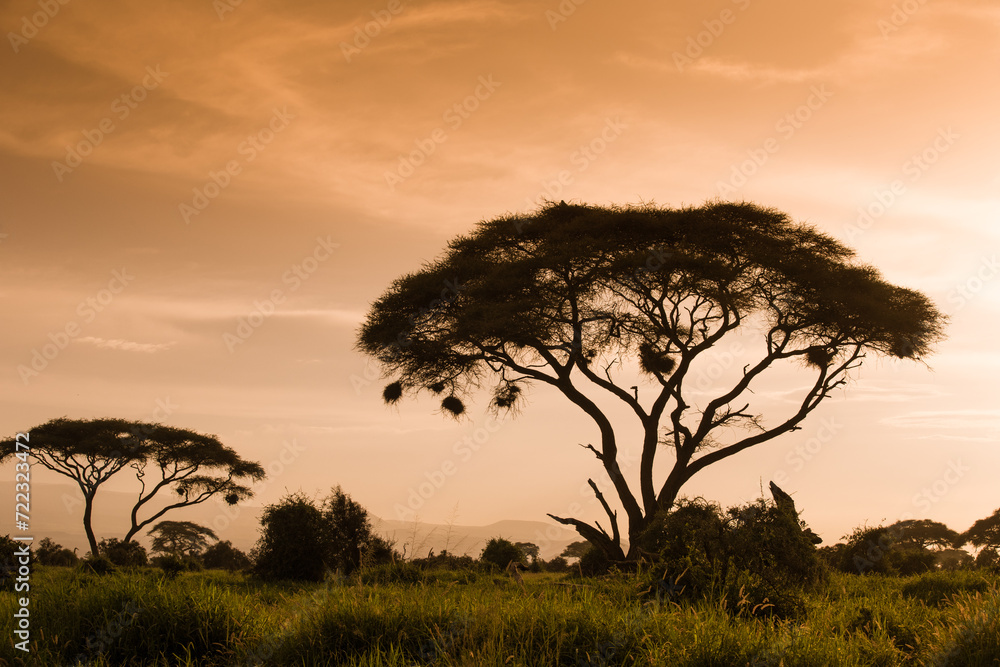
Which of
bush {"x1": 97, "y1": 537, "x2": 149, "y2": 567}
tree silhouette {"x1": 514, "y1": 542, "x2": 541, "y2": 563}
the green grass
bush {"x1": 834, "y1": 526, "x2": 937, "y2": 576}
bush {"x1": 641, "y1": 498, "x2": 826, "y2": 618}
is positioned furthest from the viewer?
tree silhouette {"x1": 514, "y1": 542, "x2": 541, "y2": 563}

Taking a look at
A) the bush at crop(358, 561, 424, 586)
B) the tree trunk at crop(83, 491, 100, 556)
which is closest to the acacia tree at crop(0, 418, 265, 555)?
the tree trunk at crop(83, 491, 100, 556)

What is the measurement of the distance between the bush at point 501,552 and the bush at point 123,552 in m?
10.5

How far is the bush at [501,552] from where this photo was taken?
2591 cm

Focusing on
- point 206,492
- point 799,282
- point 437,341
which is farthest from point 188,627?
point 206,492

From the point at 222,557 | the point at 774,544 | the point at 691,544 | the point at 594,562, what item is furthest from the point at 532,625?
the point at 222,557

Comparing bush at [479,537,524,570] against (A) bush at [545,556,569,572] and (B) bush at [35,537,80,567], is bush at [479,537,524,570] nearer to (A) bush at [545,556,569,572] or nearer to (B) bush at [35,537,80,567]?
(A) bush at [545,556,569,572]

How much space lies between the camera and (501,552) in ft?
85.6

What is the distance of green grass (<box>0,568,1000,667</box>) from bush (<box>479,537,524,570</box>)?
53.7 feet

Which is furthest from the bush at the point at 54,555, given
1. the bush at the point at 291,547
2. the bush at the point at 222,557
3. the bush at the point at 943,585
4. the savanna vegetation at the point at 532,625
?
the bush at the point at 943,585

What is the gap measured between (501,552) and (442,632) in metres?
18.3

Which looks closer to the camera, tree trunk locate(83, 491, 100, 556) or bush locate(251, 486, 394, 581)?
bush locate(251, 486, 394, 581)

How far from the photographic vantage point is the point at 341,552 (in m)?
19.5

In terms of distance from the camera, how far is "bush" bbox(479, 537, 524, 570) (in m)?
25.9

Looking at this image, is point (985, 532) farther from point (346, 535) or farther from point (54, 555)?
point (54, 555)
